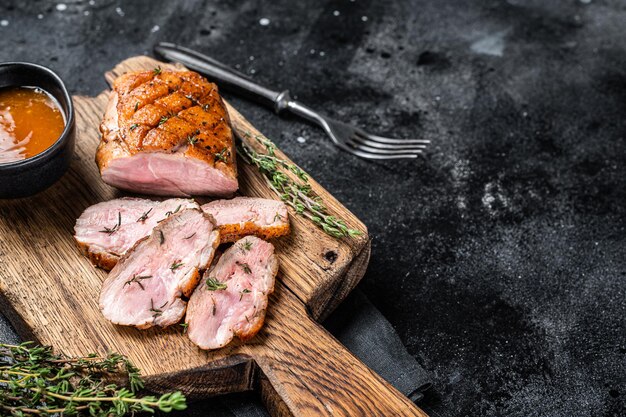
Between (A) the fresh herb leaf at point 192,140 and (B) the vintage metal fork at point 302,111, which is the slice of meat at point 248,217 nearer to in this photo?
(A) the fresh herb leaf at point 192,140

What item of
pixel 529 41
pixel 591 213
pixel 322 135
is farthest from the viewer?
pixel 529 41

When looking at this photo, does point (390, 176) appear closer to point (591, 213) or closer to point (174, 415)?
point (591, 213)

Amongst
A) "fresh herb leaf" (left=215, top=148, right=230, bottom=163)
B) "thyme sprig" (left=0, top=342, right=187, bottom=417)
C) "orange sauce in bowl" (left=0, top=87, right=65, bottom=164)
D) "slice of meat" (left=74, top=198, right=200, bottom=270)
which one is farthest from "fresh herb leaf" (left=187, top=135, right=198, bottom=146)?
"thyme sprig" (left=0, top=342, right=187, bottom=417)

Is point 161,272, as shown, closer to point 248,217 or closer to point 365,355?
point 248,217

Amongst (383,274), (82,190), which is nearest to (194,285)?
(82,190)

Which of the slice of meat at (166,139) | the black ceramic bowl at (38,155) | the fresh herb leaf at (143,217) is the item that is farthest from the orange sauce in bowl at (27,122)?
the fresh herb leaf at (143,217)

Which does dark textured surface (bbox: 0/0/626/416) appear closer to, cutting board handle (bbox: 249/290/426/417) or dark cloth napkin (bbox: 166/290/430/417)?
dark cloth napkin (bbox: 166/290/430/417)
